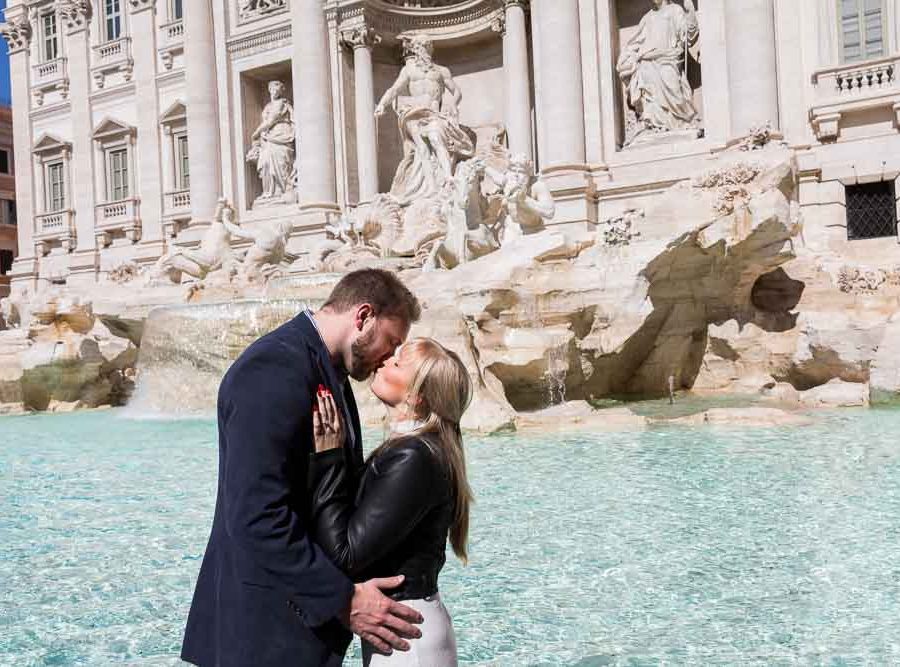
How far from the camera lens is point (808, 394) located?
8586 mm

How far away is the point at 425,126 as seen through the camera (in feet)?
53.9

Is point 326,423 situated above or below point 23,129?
below

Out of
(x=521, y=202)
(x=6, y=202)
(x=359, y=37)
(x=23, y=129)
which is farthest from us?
(x=6, y=202)

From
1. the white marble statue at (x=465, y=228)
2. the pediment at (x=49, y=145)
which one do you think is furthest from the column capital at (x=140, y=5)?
the white marble statue at (x=465, y=228)

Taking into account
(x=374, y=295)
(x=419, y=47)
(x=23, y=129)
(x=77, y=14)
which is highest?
(x=77, y=14)

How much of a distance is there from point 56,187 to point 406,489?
84.3 ft

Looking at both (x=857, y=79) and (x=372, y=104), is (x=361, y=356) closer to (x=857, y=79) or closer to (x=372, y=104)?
(x=857, y=79)

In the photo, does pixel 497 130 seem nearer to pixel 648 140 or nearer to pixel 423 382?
pixel 648 140

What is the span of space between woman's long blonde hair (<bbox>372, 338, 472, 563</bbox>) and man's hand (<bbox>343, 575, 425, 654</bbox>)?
25cm

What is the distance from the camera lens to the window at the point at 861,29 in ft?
43.9

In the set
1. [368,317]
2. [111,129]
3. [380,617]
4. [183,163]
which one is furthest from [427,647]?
[111,129]

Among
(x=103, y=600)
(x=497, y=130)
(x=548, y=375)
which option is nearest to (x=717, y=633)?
(x=103, y=600)

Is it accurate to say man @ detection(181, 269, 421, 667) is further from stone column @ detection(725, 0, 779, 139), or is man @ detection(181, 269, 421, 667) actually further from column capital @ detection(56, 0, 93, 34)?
column capital @ detection(56, 0, 93, 34)

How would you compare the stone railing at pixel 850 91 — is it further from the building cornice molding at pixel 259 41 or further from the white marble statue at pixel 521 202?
the building cornice molding at pixel 259 41
